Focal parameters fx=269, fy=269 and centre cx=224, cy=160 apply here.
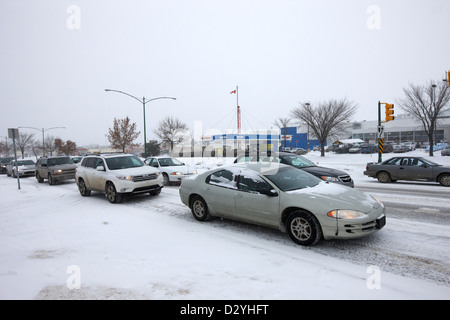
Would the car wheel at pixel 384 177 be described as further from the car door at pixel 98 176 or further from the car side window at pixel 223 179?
the car door at pixel 98 176

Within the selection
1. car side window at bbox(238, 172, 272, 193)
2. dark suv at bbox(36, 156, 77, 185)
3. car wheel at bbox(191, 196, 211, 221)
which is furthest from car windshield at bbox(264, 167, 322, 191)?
dark suv at bbox(36, 156, 77, 185)

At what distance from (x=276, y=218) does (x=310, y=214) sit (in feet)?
2.29

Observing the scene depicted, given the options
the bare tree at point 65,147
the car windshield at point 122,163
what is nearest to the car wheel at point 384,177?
the car windshield at point 122,163

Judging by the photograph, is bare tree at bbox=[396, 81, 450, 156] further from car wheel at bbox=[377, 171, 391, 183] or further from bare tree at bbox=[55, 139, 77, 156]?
bare tree at bbox=[55, 139, 77, 156]

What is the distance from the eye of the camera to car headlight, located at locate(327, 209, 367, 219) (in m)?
4.62

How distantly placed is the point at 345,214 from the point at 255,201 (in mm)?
1732

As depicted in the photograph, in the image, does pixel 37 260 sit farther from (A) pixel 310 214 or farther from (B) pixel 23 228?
(A) pixel 310 214

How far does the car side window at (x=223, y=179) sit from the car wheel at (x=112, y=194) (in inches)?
167

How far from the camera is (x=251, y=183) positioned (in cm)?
583

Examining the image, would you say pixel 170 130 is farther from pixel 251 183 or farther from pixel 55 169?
pixel 251 183

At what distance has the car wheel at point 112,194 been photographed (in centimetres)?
934


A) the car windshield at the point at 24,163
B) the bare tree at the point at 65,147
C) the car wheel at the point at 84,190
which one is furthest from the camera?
the bare tree at the point at 65,147

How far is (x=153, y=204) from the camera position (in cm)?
915
